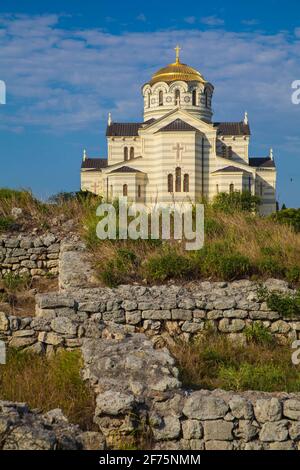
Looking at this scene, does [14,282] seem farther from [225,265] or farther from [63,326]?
[225,265]

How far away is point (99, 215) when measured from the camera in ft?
31.3

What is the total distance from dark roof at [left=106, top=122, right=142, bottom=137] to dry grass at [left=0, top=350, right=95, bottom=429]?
4279 cm

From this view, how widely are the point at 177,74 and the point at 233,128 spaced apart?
6.34 m

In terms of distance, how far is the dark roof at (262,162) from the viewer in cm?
4603

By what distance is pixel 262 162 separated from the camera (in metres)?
47.4

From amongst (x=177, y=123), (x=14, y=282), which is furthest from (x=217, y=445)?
(x=177, y=123)

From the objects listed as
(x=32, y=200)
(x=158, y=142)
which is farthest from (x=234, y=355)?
(x=158, y=142)

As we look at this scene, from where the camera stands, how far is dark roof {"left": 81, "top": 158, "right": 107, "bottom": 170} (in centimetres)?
4828

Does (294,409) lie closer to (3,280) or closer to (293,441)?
(293,441)

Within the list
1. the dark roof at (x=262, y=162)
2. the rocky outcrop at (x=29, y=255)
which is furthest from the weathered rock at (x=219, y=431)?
the dark roof at (x=262, y=162)

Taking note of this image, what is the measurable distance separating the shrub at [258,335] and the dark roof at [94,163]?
42059 mm

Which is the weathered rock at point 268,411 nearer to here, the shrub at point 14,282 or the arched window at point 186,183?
the shrub at point 14,282

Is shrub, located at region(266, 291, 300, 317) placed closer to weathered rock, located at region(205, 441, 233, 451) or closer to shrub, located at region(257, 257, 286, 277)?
shrub, located at region(257, 257, 286, 277)
